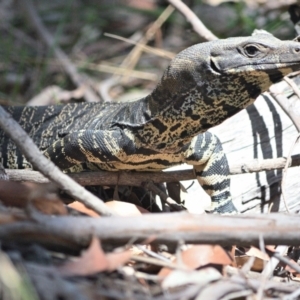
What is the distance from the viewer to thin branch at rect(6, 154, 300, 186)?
344cm

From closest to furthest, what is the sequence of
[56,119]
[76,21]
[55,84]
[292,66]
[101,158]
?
[292,66], [101,158], [56,119], [55,84], [76,21]

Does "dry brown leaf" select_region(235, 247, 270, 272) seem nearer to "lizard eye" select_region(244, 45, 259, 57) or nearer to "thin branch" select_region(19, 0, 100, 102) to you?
"lizard eye" select_region(244, 45, 259, 57)

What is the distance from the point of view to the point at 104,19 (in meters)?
7.73

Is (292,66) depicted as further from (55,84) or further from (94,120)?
(55,84)

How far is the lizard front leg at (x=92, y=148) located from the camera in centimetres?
364

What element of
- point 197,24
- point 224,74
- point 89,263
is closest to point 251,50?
point 224,74

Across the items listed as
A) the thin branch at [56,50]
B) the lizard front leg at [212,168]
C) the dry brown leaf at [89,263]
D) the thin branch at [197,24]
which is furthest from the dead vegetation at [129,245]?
the thin branch at [56,50]

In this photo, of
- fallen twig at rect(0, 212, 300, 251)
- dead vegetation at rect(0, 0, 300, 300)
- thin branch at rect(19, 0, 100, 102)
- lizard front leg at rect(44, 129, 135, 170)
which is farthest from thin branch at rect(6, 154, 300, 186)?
thin branch at rect(19, 0, 100, 102)

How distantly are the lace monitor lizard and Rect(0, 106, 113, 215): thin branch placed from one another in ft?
3.54

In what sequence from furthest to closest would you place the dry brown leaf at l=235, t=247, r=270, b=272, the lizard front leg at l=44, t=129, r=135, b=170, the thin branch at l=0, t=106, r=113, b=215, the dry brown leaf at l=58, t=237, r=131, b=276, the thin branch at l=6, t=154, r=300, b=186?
the lizard front leg at l=44, t=129, r=135, b=170
the thin branch at l=6, t=154, r=300, b=186
the dry brown leaf at l=235, t=247, r=270, b=272
the thin branch at l=0, t=106, r=113, b=215
the dry brown leaf at l=58, t=237, r=131, b=276

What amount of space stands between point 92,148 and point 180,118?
59 cm

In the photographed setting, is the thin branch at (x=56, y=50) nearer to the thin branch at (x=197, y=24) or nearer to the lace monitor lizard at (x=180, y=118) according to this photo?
the thin branch at (x=197, y=24)

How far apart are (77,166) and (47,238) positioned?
5.93ft

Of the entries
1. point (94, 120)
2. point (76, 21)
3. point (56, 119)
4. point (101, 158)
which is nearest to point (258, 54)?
point (101, 158)
